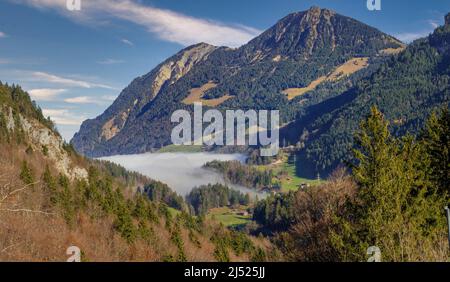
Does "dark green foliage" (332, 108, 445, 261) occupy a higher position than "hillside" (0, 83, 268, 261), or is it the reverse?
"dark green foliage" (332, 108, 445, 261)

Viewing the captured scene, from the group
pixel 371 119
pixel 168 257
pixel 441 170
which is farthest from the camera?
pixel 168 257

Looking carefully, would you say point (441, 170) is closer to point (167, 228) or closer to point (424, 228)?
point (424, 228)

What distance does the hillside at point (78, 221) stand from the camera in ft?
189

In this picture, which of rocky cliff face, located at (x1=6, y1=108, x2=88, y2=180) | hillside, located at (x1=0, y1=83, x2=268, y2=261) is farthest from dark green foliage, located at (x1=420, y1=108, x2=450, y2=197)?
rocky cliff face, located at (x1=6, y1=108, x2=88, y2=180)

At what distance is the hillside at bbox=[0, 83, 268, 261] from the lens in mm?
57531

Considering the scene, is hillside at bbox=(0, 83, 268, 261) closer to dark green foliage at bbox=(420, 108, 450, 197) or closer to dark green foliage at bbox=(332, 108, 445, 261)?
dark green foliage at bbox=(332, 108, 445, 261)

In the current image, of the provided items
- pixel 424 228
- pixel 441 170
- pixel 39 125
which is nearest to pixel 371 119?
pixel 424 228

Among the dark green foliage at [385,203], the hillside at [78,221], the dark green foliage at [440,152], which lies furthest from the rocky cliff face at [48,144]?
the dark green foliage at [385,203]

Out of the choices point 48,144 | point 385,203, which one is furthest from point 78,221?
point 385,203

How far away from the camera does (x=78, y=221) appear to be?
11119 cm

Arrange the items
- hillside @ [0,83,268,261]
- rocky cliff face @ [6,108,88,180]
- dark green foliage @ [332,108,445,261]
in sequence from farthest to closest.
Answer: rocky cliff face @ [6,108,88,180] < hillside @ [0,83,268,261] < dark green foliage @ [332,108,445,261]

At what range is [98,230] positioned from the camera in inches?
4131

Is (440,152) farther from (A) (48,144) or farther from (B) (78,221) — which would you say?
(A) (48,144)
